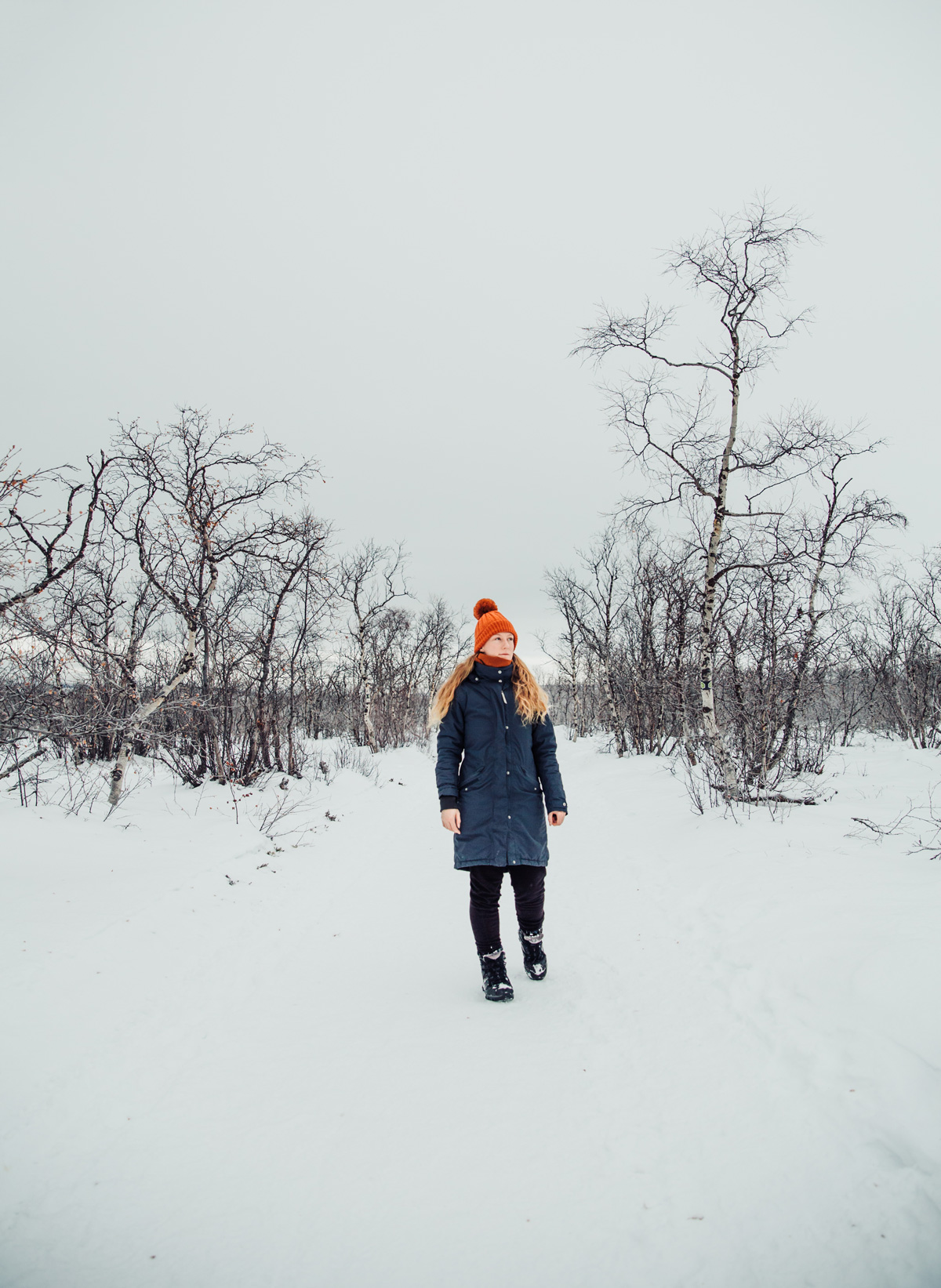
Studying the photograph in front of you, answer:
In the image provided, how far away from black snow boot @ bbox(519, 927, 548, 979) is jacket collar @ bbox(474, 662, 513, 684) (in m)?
1.56

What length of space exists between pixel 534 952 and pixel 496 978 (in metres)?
0.32

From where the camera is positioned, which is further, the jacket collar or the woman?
the jacket collar

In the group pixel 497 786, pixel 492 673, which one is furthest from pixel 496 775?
pixel 492 673

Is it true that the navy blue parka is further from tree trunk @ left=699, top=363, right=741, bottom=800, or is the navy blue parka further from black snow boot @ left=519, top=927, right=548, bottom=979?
tree trunk @ left=699, top=363, right=741, bottom=800

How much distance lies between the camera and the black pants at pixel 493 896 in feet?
10.6

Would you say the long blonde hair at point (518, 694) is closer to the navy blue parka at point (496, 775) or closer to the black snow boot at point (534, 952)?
the navy blue parka at point (496, 775)

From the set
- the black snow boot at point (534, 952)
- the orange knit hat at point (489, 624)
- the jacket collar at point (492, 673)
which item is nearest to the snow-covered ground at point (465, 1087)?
the black snow boot at point (534, 952)

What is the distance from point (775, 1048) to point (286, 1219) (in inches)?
83.8

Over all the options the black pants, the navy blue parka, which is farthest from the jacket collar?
the black pants


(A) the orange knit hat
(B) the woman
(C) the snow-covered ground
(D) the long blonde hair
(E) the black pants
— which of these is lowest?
(C) the snow-covered ground

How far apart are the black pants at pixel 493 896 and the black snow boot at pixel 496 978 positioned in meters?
0.04

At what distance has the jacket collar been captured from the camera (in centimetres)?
354

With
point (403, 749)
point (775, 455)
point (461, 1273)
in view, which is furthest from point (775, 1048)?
point (403, 749)

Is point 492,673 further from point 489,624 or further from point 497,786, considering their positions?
point 497,786
